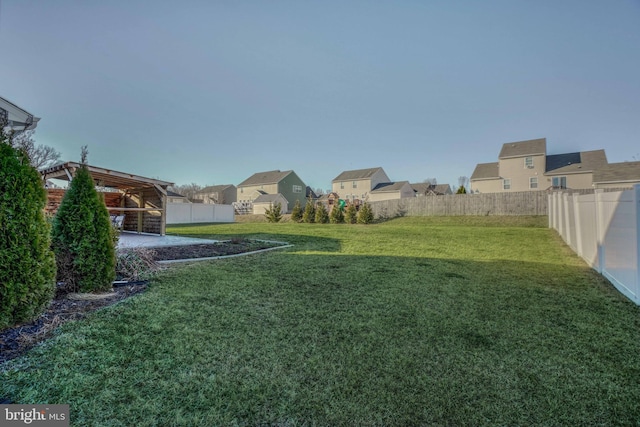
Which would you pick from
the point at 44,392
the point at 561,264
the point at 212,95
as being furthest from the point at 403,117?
the point at 44,392

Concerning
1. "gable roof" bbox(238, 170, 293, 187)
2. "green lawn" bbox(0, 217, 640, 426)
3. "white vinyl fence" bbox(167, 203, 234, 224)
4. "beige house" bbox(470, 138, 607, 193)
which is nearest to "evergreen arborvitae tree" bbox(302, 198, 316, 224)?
"white vinyl fence" bbox(167, 203, 234, 224)

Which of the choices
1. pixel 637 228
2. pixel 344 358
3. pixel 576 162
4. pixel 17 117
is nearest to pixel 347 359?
pixel 344 358

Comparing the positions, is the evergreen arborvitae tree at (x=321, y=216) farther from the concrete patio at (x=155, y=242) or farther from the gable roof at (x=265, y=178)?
the gable roof at (x=265, y=178)

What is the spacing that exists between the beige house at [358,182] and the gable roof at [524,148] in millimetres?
13965

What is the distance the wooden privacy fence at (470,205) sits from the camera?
1870cm

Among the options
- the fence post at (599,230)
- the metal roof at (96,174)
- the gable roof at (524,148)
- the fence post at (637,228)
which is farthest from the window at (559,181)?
the metal roof at (96,174)

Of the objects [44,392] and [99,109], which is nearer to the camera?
[44,392]

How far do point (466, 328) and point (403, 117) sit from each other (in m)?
13.9

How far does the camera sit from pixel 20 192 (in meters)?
2.64

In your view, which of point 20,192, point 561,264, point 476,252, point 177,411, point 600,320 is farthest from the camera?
point 476,252

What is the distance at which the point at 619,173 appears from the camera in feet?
61.5

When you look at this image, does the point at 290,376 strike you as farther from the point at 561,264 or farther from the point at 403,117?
the point at 403,117

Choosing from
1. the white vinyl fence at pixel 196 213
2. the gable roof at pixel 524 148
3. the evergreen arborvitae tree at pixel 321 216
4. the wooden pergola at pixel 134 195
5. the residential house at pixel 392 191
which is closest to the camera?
the wooden pergola at pixel 134 195

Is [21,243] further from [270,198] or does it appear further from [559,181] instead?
[270,198]
